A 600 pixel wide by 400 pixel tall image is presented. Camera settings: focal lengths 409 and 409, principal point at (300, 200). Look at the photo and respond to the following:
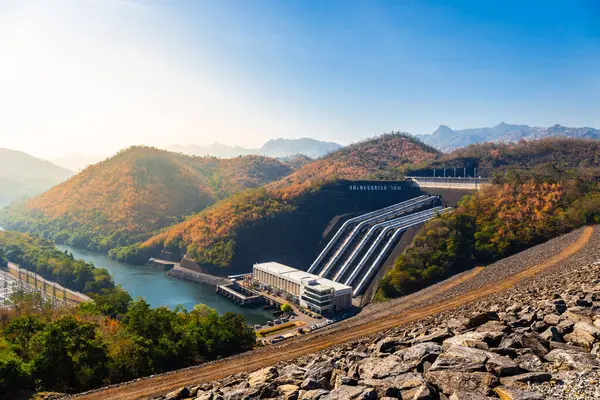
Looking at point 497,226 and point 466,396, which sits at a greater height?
point 466,396

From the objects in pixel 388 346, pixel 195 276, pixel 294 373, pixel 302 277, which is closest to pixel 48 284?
pixel 195 276

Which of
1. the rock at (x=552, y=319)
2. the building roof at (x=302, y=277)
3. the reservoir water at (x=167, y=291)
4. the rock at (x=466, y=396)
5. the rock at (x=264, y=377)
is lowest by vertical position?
the reservoir water at (x=167, y=291)

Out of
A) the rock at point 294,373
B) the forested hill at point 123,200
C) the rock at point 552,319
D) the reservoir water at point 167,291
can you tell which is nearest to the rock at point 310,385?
the rock at point 294,373

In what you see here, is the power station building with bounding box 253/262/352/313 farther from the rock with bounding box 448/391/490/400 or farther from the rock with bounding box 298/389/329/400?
the rock with bounding box 448/391/490/400

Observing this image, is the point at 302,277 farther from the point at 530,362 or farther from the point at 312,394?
the point at 530,362

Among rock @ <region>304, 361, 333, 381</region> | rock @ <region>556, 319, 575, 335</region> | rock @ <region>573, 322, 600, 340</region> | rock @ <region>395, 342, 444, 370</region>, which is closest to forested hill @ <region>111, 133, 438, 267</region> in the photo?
rock @ <region>304, 361, 333, 381</region>

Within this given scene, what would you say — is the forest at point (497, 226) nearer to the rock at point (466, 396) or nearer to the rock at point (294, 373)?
the rock at point (294, 373)
